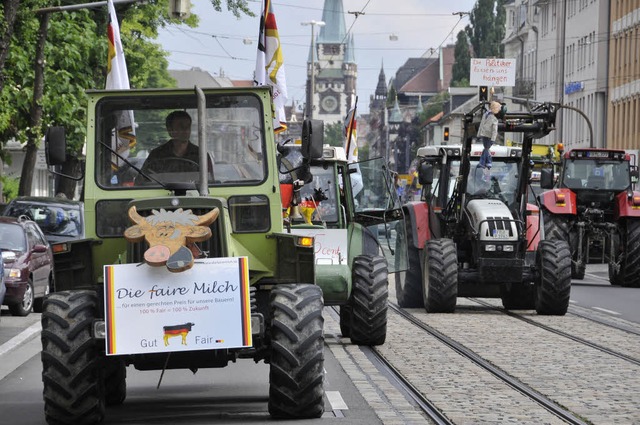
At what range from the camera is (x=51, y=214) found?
32.2 m

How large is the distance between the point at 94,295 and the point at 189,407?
6.07 ft

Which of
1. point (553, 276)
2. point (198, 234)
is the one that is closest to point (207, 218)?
point (198, 234)

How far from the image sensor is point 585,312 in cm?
2522

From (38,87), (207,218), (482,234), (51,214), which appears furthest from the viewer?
(38,87)

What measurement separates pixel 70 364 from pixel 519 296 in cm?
1562

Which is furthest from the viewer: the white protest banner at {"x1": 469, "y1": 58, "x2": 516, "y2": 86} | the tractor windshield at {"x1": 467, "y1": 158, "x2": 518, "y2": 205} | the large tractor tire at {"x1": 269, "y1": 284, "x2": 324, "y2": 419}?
the white protest banner at {"x1": 469, "y1": 58, "x2": 516, "y2": 86}

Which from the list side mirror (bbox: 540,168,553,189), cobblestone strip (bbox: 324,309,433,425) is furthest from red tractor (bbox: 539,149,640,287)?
cobblestone strip (bbox: 324,309,433,425)

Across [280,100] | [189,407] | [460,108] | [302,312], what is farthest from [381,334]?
[460,108]

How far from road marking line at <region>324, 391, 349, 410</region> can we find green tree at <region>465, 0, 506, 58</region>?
12678 centimetres

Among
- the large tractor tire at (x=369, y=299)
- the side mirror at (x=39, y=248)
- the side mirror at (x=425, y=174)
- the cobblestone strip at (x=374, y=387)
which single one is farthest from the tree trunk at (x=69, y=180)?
the large tractor tire at (x=369, y=299)

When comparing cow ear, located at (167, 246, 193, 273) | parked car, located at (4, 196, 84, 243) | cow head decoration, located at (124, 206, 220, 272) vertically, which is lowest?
parked car, located at (4, 196, 84, 243)

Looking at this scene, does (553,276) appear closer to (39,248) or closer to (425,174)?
(425,174)

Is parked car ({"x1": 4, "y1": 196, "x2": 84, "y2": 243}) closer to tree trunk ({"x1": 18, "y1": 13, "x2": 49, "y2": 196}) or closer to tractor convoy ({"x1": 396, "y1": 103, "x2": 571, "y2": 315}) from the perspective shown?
tree trunk ({"x1": 18, "y1": 13, "x2": 49, "y2": 196})

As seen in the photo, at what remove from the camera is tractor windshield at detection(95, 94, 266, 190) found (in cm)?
1177
